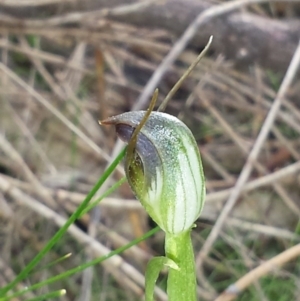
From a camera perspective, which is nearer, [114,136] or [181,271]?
[181,271]

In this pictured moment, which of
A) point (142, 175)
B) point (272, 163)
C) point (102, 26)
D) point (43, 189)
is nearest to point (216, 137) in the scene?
point (272, 163)

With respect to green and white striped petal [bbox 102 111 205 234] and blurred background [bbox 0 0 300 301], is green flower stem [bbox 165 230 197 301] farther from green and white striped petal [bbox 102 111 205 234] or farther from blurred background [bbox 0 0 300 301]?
blurred background [bbox 0 0 300 301]

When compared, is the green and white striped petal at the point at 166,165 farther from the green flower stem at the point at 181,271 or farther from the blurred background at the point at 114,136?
the blurred background at the point at 114,136

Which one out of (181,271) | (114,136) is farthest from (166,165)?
(114,136)

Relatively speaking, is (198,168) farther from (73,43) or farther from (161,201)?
(73,43)

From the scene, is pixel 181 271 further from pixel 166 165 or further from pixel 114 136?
pixel 114 136

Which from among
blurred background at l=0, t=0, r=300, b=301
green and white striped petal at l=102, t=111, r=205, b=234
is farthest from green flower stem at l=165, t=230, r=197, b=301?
blurred background at l=0, t=0, r=300, b=301
